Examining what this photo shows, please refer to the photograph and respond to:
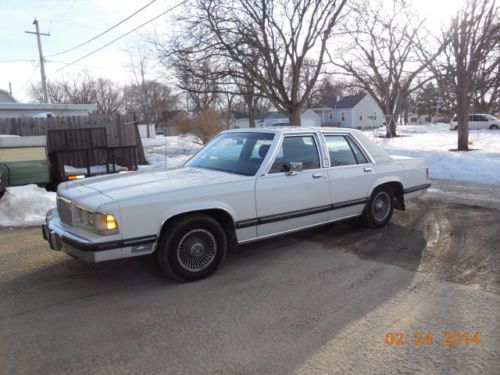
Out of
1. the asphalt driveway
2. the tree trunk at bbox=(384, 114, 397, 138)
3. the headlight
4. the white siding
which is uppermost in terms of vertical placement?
the white siding

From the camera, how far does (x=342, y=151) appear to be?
564 centimetres

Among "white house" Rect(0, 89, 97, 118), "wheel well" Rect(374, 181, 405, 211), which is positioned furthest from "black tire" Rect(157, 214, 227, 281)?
"white house" Rect(0, 89, 97, 118)

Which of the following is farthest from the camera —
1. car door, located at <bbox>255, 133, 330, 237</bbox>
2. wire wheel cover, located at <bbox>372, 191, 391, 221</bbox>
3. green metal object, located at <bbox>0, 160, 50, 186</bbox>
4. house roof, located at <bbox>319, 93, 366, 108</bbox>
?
house roof, located at <bbox>319, 93, 366, 108</bbox>

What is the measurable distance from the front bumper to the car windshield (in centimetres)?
144

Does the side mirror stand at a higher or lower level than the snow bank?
higher

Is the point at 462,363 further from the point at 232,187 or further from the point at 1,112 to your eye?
the point at 1,112

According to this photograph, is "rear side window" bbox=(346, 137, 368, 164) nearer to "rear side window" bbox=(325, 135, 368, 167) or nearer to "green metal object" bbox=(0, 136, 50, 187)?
"rear side window" bbox=(325, 135, 368, 167)

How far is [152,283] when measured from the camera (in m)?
4.24

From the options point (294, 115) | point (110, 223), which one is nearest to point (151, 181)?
point (110, 223)

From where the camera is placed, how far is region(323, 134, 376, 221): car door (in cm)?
536

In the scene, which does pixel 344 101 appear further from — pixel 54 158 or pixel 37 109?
pixel 54 158

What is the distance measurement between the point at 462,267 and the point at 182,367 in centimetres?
326

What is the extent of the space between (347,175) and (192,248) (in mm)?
2418

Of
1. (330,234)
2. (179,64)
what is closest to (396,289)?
(330,234)
